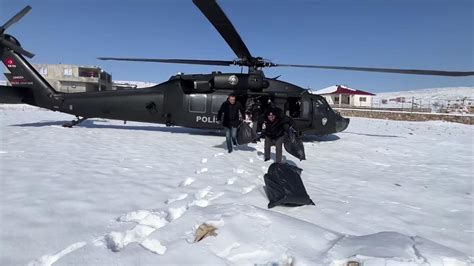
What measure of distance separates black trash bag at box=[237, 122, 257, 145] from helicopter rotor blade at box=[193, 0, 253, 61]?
6.66 feet

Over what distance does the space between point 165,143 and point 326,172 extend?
4674 mm

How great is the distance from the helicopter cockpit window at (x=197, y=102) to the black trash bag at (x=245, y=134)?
10.6 feet

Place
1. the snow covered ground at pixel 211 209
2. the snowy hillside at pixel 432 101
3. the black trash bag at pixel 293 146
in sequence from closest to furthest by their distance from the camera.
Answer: the snow covered ground at pixel 211 209, the black trash bag at pixel 293 146, the snowy hillside at pixel 432 101

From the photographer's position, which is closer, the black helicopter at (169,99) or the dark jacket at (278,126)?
the dark jacket at (278,126)

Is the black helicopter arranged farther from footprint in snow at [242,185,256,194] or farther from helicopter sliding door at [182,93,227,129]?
footprint in snow at [242,185,256,194]

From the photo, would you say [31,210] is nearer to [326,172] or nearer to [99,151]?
[99,151]

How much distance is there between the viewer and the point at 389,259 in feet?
7.64

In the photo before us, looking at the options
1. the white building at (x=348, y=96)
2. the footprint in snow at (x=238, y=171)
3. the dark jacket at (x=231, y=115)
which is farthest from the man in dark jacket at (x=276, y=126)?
the white building at (x=348, y=96)

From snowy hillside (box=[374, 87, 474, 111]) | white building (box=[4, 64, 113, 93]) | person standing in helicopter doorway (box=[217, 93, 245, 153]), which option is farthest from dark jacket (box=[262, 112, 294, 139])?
white building (box=[4, 64, 113, 93])

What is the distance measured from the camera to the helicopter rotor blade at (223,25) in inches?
221

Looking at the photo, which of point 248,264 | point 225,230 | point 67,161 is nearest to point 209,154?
point 67,161

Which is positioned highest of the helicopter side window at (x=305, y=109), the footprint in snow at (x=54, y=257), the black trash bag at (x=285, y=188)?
the helicopter side window at (x=305, y=109)

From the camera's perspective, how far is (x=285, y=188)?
417 centimetres

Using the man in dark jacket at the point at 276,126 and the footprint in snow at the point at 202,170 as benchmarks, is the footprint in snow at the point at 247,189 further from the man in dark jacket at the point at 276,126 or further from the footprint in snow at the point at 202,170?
the man in dark jacket at the point at 276,126
